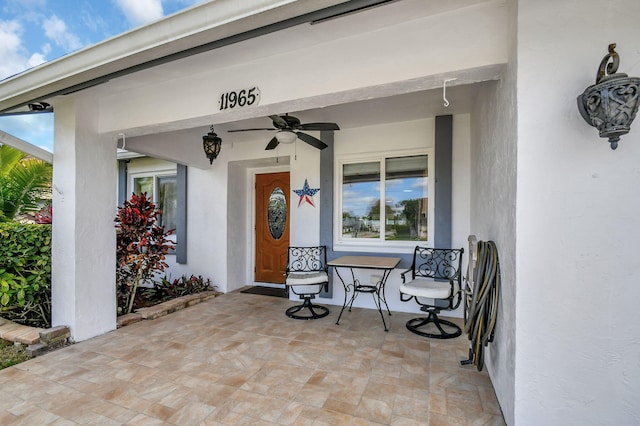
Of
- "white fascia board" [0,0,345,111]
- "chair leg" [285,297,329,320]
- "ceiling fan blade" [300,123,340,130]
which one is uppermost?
"white fascia board" [0,0,345,111]

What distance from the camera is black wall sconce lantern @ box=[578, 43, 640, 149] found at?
47.7 inches

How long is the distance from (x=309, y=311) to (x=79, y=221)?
2.88 meters

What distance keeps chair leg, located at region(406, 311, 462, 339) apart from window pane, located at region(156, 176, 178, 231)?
4.67m

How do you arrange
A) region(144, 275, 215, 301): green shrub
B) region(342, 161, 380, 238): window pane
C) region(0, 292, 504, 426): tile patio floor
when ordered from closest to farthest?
region(0, 292, 504, 426): tile patio floor, region(342, 161, 380, 238): window pane, region(144, 275, 215, 301): green shrub

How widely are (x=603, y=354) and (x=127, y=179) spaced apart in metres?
7.26

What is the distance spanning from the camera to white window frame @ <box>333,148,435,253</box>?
3.84 meters

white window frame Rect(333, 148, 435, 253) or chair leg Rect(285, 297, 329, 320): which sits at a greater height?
white window frame Rect(333, 148, 435, 253)

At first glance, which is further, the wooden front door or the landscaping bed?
the wooden front door

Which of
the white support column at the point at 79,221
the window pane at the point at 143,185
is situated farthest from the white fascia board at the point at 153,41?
the window pane at the point at 143,185

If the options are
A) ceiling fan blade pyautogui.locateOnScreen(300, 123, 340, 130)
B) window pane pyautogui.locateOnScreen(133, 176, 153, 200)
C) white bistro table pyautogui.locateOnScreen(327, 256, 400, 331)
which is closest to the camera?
ceiling fan blade pyautogui.locateOnScreen(300, 123, 340, 130)

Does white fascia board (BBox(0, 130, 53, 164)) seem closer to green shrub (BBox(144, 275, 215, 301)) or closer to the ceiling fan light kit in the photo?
green shrub (BBox(144, 275, 215, 301))

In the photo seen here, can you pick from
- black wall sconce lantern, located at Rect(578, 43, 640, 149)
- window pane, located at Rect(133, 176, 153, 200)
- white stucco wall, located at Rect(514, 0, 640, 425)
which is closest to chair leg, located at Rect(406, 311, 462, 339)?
white stucco wall, located at Rect(514, 0, 640, 425)

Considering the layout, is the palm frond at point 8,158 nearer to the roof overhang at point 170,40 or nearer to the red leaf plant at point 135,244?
the red leaf plant at point 135,244

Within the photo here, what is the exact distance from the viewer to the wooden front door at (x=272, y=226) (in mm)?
5184
